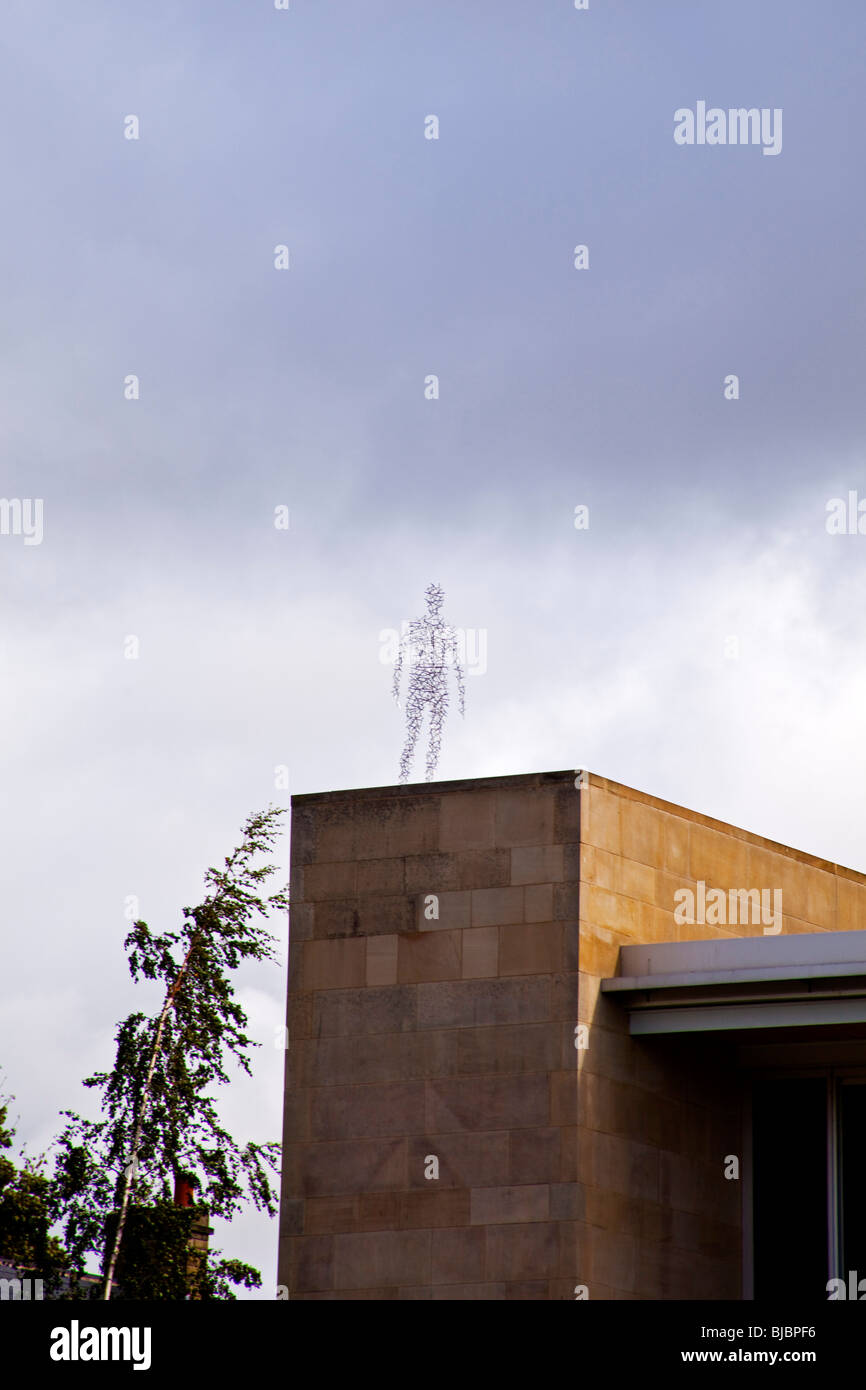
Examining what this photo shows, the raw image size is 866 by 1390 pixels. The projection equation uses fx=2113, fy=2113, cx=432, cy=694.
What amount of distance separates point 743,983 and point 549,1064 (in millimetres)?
1988

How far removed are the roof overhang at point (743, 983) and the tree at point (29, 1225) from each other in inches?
934

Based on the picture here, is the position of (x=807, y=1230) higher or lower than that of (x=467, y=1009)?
lower

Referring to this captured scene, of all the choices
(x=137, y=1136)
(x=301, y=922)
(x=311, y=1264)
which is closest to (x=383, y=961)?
(x=301, y=922)

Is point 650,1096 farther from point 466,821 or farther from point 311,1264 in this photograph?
point 311,1264

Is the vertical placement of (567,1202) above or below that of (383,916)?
below

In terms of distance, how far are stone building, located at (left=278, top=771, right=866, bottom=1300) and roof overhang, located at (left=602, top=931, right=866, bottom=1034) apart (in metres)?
0.03

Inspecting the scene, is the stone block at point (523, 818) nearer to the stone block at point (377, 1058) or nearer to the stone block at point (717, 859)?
the stone block at point (377, 1058)

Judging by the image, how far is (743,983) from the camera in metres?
19.8

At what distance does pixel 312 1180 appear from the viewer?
66.6ft
